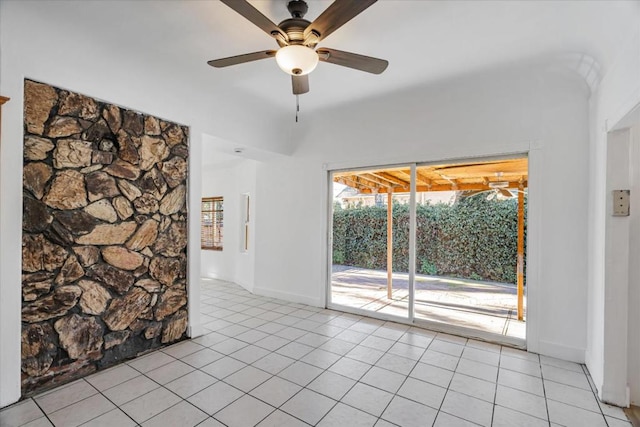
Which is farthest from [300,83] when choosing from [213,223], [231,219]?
[213,223]

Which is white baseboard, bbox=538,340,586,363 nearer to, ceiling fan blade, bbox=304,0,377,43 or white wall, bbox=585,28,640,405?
white wall, bbox=585,28,640,405

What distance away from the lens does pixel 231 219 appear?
646 centimetres

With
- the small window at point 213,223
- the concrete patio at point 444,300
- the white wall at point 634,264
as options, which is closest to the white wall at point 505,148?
the concrete patio at point 444,300

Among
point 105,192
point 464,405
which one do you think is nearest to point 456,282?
point 464,405

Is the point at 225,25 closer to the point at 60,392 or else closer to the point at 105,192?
the point at 105,192

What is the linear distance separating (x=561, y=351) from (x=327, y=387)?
89.6 inches

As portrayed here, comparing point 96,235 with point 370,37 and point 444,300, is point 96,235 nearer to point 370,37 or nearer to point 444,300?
point 370,37

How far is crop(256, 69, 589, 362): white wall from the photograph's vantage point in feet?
9.39

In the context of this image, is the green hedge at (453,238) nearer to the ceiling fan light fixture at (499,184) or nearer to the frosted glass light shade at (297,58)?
the ceiling fan light fixture at (499,184)

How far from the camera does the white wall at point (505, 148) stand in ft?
9.39

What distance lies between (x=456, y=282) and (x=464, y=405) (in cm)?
171

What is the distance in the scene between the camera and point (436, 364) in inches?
109

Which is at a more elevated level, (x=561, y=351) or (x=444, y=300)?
(x=444, y=300)

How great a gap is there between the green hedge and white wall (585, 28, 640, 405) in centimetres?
87
